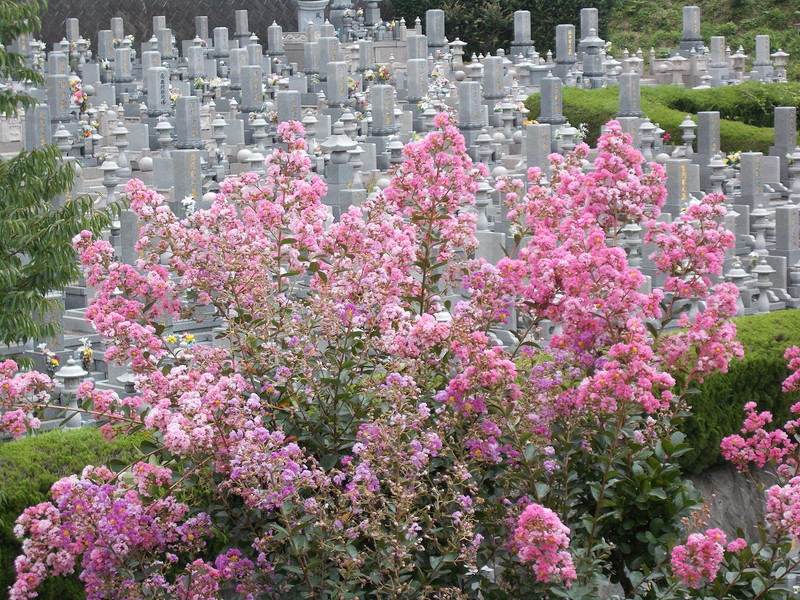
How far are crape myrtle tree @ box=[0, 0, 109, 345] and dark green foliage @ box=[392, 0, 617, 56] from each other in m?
19.3

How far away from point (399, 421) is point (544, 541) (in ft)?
2.17

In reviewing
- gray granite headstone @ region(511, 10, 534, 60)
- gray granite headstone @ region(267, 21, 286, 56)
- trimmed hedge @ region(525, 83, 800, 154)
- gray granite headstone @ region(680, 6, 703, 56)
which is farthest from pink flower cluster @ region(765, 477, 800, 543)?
gray granite headstone @ region(680, 6, 703, 56)

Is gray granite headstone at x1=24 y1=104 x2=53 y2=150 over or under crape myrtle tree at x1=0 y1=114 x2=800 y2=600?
over

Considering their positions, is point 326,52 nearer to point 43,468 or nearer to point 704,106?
point 704,106

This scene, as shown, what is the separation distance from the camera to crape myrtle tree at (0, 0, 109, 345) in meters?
Answer: 7.70

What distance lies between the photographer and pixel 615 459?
18.2 feet

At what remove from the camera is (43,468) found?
6445mm

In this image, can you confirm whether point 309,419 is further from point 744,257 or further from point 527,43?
point 527,43

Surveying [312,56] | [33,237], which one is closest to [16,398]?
[33,237]

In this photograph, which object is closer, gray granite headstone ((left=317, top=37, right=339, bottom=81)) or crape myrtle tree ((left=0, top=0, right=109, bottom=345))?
crape myrtle tree ((left=0, top=0, right=109, bottom=345))

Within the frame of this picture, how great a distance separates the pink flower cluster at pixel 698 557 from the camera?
16.8 ft

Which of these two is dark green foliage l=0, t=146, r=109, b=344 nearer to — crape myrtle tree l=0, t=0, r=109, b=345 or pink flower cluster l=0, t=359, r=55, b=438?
crape myrtle tree l=0, t=0, r=109, b=345

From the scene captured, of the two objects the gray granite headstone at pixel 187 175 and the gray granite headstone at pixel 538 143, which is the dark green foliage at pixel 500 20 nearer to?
the gray granite headstone at pixel 538 143

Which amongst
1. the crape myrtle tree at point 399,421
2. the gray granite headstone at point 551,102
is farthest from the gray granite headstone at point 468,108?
the crape myrtle tree at point 399,421
